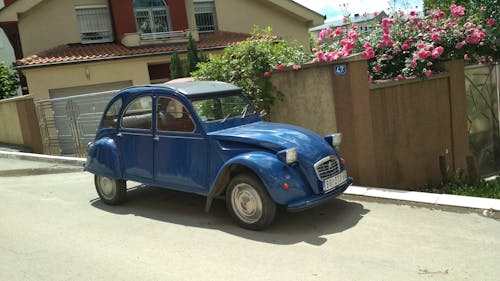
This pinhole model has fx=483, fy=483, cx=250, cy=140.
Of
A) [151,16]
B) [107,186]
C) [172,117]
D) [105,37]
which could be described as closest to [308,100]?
[172,117]

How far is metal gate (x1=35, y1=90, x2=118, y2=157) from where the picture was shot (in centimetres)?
1255

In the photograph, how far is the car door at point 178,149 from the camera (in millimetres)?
5914

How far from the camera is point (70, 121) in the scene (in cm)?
1308

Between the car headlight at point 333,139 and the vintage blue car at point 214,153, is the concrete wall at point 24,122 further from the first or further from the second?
the car headlight at point 333,139

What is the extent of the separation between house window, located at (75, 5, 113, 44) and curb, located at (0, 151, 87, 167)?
7.61 metres

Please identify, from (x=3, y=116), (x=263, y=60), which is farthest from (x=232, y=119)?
(x=3, y=116)

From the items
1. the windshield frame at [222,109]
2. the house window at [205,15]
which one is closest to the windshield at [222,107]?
the windshield frame at [222,109]

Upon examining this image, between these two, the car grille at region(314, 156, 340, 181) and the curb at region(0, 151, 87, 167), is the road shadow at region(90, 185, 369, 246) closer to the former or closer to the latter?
the car grille at region(314, 156, 340, 181)

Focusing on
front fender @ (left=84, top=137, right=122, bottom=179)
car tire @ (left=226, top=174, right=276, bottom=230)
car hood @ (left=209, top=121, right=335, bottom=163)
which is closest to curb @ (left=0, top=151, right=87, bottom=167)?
front fender @ (left=84, top=137, right=122, bottom=179)

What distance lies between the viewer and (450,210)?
579cm

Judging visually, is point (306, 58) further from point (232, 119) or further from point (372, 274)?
point (372, 274)

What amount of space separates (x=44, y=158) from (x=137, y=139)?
22.3 feet

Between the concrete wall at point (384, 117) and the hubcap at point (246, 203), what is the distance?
7.55ft

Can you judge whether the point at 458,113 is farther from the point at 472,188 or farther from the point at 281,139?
the point at 281,139
